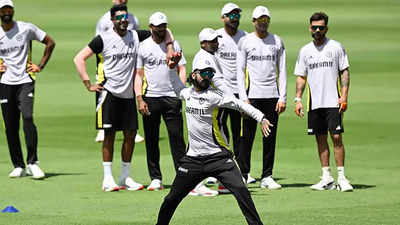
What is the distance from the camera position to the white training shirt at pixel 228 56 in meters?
14.0

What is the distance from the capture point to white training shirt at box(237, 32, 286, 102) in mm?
13820

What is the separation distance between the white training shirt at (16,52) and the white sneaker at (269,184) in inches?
144

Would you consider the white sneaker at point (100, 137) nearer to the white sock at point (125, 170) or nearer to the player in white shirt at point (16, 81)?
the player in white shirt at point (16, 81)

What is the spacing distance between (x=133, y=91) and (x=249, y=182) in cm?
202

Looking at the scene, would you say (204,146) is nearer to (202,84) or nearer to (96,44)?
(202,84)

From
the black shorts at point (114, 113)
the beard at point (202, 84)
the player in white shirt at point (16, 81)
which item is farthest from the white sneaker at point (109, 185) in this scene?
the beard at point (202, 84)

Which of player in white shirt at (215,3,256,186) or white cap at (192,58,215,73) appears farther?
player in white shirt at (215,3,256,186)

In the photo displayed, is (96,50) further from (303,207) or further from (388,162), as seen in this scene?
(388,162)

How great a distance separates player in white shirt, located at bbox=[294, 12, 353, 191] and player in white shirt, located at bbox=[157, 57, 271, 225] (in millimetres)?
3029

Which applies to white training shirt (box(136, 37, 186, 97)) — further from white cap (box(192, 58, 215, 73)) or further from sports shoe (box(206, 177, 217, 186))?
white cap (box(192, 58, 215, 73))

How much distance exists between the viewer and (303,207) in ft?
40.2

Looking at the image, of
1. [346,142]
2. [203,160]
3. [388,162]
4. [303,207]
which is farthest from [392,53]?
[203,160]

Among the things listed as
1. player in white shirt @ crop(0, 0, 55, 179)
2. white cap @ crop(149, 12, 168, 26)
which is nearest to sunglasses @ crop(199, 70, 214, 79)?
white cap @ crop(149, 12, 168, 26)

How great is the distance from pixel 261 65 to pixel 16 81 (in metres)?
3.56
